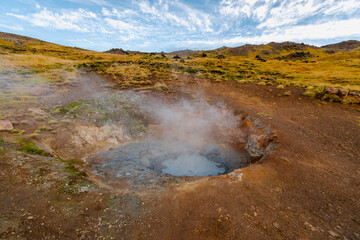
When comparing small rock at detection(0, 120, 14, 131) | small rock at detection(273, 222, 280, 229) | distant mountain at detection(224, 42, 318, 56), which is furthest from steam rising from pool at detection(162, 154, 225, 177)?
Result: distant mountain at detection(224, 42, 318, 56)

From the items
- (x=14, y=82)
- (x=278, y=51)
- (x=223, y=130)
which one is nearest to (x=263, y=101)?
(x=223, y=130)

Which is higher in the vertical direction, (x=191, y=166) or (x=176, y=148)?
(x=176, y=148)

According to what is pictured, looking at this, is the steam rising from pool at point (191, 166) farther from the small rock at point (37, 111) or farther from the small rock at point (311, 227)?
the small rock at point (37, 111)

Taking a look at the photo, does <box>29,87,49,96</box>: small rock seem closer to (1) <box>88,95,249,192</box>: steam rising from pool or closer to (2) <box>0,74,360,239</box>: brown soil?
(1) <box>88,95,249,192</box>: steam rising from pool

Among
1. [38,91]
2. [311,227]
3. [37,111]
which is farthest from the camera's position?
[38,91]

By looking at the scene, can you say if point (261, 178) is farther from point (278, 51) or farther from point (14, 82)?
point (278, 51)

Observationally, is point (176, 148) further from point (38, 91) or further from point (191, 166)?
point (38, 91)

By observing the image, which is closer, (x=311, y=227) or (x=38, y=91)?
(x=311, y=227)

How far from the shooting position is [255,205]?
5.25 metres

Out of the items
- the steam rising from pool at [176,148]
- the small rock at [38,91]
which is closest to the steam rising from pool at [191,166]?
the steam rising from pool at [176,148]

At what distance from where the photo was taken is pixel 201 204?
207 inches

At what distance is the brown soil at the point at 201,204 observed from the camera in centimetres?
428

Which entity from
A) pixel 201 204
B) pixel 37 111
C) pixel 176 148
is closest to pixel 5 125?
pixel 37 111

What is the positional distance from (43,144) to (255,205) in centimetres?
999
